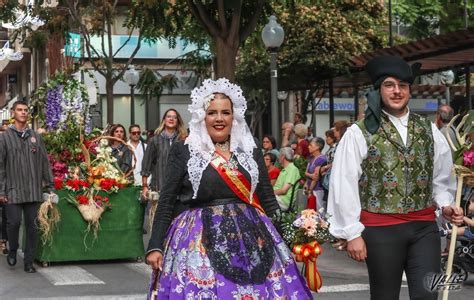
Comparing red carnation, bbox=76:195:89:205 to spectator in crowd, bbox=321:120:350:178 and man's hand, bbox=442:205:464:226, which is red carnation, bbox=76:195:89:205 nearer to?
spectator in crowd, bbox=321:120:350:178

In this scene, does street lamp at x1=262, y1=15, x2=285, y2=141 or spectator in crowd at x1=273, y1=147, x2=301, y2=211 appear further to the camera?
street lamp at x1=262, y1=15, x2=285, y2=141

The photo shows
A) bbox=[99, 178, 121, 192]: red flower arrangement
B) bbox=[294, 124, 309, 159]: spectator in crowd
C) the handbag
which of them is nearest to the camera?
the handbag

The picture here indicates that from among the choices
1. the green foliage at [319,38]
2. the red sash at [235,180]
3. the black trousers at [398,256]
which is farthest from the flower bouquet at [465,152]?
the green foliage at [319,38]

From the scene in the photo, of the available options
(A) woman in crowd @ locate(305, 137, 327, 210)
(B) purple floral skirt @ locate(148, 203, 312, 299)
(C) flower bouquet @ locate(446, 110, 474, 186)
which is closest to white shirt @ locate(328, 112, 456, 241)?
(C) flower bouquet @ locate(446, 110, 474, 186)

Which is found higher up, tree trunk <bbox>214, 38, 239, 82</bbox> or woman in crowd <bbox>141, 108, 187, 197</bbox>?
tree trunk <bbox>214, 38, 239, 82</bbox>

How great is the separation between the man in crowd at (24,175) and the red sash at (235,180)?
19.5 ft

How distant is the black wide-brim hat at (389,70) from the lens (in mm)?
5801

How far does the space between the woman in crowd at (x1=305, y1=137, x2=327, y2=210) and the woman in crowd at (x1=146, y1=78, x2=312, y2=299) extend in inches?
322

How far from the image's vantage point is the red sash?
235 inches

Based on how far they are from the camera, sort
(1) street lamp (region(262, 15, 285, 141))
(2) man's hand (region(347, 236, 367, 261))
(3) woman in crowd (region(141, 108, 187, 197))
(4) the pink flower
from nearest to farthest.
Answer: (2) man's hand (region(347, 236, 367, 261)) < (4) the pink flower < (3) woman in crowd (region(141, 108, 187, 197)) < (1) street lamp (region(262, 15, 285, 141))

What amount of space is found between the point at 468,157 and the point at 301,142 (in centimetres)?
1011

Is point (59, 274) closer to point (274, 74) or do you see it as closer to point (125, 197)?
point (125, 197)

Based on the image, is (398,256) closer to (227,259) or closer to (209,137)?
(227,259)

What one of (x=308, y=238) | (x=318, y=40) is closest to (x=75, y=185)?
(x=308, y=238)
